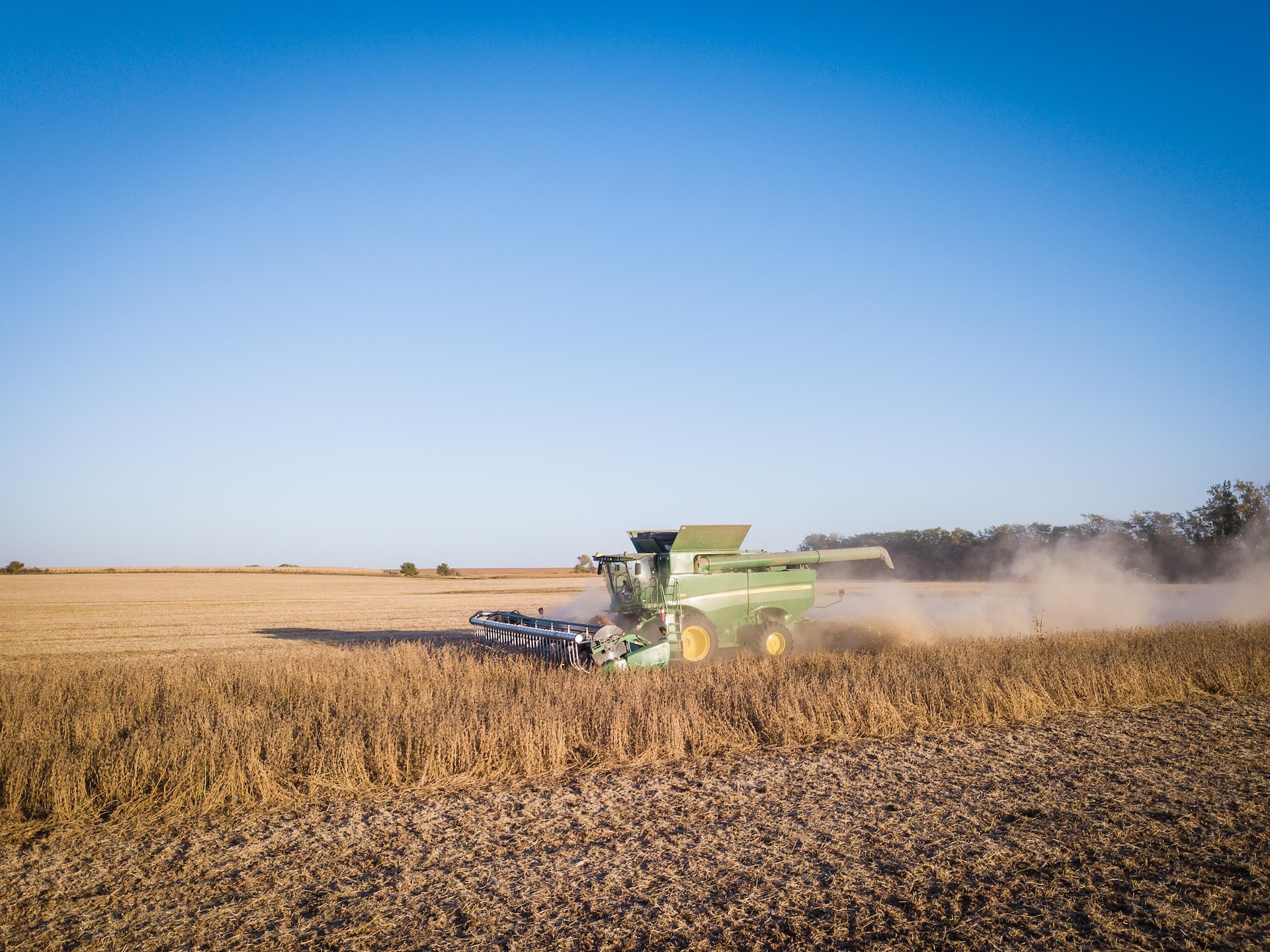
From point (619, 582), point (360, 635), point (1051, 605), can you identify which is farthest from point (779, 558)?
point (360, 635)

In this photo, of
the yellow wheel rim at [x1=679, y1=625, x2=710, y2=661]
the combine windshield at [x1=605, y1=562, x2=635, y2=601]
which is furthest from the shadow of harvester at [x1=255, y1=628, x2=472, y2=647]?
the yellow wheel rim at [x1=679, y1=625, x2=710, y2=661]

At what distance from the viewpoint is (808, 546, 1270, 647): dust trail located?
17344mm

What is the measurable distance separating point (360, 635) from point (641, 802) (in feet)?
56.4

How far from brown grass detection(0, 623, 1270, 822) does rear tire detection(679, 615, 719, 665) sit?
34.4 inches

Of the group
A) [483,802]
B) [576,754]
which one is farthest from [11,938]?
[576,754]

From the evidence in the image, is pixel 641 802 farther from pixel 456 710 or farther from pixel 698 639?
pixel 698 639

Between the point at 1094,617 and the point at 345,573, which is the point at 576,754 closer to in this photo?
the point at 1094,617

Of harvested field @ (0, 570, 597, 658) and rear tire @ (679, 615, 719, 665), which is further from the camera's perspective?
harvested field @ (0, 570, 597, 658)

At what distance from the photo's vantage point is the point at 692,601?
1252cm

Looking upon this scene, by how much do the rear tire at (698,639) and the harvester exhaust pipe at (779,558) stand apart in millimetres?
907

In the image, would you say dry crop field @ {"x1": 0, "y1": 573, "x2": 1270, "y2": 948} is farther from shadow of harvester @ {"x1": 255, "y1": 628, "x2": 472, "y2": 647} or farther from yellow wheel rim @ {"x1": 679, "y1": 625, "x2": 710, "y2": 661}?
shadow of harvester @ {"x1": 255, "y1": 628, "x2": 472, "y2": 647}

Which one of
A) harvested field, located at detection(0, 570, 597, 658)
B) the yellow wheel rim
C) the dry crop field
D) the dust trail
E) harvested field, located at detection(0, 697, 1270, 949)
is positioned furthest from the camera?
harvested field, located at detection(0, 570, 597, 658)

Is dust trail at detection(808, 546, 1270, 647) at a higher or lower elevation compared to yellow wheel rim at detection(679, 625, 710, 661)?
lower

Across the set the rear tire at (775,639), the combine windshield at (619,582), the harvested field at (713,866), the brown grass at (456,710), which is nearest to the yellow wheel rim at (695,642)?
the brown grass at (456,710)
